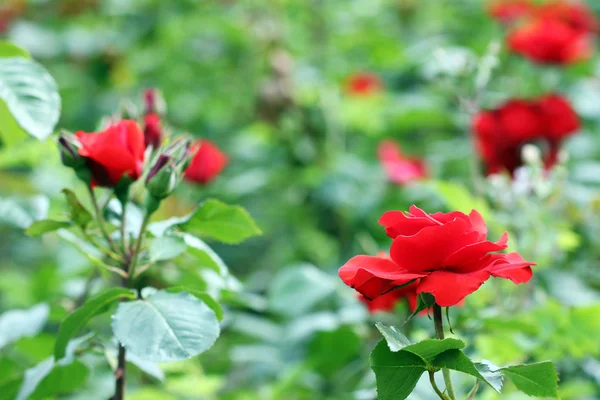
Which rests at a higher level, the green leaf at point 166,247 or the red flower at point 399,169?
the green leaf at point 166,247

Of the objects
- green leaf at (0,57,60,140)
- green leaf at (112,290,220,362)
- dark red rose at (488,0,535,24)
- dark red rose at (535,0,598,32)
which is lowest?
dark red rose at (488,0,535,24)

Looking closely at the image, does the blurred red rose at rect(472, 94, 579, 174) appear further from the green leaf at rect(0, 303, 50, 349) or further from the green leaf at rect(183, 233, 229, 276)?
the green leaf at rect(0, 303, 50, 349)

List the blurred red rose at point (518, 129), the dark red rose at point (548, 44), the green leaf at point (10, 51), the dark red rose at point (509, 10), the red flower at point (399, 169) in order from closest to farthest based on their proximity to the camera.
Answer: the green leaf at point (10, 51) → the blurred red rose at point (518, 129) → the red flower at point (399, 169) → the dark red rose at point (548, 44) → the dark red rose at point (509, 10)

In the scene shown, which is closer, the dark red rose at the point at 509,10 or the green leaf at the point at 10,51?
the green leaf at the point at 10,51

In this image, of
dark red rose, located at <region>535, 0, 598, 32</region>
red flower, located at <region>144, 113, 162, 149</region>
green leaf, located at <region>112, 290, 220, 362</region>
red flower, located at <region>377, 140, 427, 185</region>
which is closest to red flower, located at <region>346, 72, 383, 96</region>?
red flower, located at <region>377, 140, 427, 185</region>

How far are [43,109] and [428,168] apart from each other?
122 centimetres

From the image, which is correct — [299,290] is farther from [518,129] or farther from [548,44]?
[548,44]

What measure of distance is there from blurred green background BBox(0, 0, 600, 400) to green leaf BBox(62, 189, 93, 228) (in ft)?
0.49

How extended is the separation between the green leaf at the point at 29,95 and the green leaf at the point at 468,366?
0.42 m

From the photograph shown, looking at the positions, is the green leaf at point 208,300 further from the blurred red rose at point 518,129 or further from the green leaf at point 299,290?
the blurred red rose at point 518,129

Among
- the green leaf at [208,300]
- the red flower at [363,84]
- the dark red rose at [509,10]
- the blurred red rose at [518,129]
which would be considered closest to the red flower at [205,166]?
the blurred red rose at [518,129]

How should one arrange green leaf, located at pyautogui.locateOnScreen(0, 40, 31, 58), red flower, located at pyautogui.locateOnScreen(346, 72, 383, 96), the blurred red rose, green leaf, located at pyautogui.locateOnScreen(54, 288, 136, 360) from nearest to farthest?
green leaf, located at pyautogui.locateOnScreen(54, 288, 136, 360) → green leaf, located at pyautogui.locateOnScreen(0, 40, 31, 58) → the blurred red rose → red flower, located at pyautogui.locateOnScreen(346, 72, 383, 96)

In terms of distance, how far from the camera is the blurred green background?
107 centimetres

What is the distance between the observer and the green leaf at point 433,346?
1.67 feet
